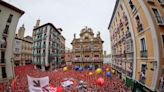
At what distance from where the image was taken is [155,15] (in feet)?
48.6

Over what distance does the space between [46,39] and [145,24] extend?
3659 centimetres

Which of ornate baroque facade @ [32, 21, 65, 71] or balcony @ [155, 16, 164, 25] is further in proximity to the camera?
ornate baroque facade @ [32, 21, 65, 71]

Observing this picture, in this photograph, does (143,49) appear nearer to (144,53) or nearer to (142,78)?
(144,53)

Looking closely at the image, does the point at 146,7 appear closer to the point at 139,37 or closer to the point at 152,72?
the point at 139,37

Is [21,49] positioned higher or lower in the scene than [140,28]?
lower

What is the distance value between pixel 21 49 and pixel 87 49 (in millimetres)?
26053

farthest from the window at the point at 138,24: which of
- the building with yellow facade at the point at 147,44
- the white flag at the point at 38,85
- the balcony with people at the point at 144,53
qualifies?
the white flag at the point at 38,85

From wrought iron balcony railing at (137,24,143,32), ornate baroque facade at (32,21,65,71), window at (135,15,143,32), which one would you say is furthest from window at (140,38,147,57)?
ornate baroque facade at (32,21,65,71)

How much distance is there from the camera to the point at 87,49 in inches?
1969

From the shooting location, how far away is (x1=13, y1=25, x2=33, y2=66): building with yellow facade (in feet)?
170

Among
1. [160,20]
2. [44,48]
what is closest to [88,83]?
[160,20]

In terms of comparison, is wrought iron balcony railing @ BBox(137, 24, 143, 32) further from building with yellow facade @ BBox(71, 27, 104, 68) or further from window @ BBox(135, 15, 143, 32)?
building with yellow facade @ BBox(71, 27, 104, 68)

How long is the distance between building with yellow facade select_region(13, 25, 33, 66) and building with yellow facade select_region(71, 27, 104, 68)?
2061 centimetres

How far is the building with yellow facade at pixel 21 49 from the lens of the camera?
51.8m
